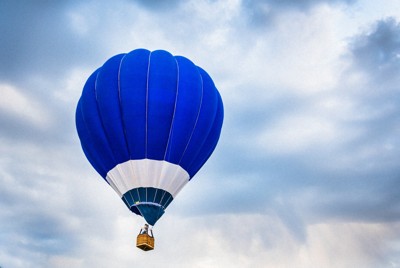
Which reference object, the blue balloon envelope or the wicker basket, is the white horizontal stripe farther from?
the wicker basket

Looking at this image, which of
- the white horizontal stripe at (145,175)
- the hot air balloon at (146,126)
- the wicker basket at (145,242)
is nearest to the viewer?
the wicker basket at (145,242)

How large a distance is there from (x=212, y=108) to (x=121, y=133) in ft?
17.1

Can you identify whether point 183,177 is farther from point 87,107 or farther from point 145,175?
point 87,107

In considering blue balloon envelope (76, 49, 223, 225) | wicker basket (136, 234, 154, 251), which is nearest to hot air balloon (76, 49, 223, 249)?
blue balloon envelope (76, 49, 223, 225)

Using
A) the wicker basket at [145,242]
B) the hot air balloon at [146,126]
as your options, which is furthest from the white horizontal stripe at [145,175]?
the wicker basket at [145,242]

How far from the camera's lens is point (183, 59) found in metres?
29.8

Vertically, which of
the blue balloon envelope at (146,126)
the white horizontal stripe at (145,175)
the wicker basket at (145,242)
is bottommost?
the wicker basket at (145,242)

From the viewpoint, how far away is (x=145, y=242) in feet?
85.8

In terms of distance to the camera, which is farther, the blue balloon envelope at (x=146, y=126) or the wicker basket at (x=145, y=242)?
the blue balloon envelope at (x=146, y=126)

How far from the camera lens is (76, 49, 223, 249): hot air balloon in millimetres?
27125

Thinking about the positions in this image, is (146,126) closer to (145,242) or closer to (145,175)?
(145,175)

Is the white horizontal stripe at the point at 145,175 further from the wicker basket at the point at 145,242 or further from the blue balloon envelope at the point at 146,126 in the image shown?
the wicker basket at the point at 145,242

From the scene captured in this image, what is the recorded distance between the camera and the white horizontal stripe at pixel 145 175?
88.4ft

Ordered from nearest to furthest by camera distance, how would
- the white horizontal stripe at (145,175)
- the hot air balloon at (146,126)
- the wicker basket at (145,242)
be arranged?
the wicker basket at (145,242)
the white horizontal stripe at (145,175)
the hot air balloon at (146,126)
